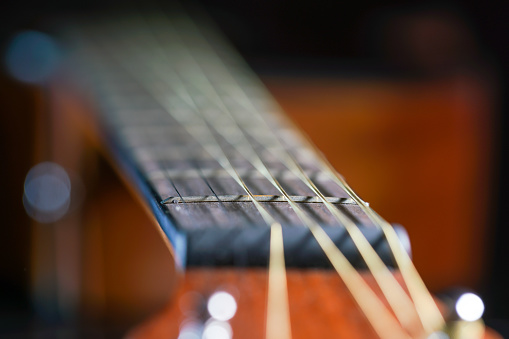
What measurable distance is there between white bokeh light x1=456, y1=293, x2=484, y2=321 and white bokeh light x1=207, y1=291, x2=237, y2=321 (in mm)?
109

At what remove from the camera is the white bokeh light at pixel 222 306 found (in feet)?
0.90

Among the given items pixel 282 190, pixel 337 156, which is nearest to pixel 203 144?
pixel 282 190

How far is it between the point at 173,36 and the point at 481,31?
57 cm

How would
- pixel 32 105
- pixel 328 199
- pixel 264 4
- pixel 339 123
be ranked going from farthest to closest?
pixel 264 4 → pixel 339 123 → pixel 32 105 → pixel 328 199

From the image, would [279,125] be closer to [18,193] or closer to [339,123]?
[339,123]

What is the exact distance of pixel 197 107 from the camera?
645 millimetres

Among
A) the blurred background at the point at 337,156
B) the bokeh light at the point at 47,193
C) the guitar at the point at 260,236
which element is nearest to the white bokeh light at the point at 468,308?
the guitar at the point at 260,236

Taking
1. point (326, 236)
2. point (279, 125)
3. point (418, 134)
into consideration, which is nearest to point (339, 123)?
point (418, 134)

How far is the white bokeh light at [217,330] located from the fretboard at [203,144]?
0.12 ft

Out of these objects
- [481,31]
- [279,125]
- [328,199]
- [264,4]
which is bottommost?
Result: [328,199]

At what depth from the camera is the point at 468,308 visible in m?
0.27

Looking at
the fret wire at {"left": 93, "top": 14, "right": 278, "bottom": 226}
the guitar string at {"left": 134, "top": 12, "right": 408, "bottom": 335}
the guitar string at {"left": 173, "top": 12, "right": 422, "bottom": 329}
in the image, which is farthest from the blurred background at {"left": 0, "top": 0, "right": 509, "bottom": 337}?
the guitar string at {"left": 173, "top": 12, "right": 422, "bottom": 329}

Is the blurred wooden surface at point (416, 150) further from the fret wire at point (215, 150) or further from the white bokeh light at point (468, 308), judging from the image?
the white bokeh light at point (468, 308)

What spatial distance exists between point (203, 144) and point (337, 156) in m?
0.35
